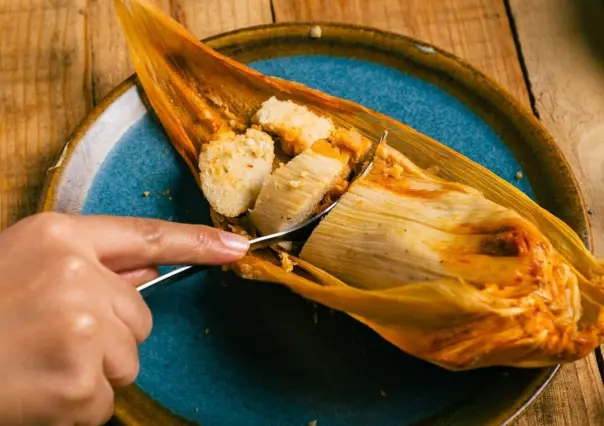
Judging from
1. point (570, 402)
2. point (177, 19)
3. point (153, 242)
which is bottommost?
point (570, 402)

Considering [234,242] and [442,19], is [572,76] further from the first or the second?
[234,242]

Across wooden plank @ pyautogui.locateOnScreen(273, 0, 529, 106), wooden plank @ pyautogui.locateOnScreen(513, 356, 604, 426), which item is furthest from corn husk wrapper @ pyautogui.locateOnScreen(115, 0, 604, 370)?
wooden plank @ pyautogui.locateOnScreen(273, 0, 529, 106)

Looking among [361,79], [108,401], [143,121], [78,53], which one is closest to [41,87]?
[78,53]

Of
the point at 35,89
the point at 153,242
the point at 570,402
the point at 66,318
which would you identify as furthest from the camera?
the point at 35,89

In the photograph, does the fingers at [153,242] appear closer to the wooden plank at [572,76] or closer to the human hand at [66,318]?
the human hand at [66,318]

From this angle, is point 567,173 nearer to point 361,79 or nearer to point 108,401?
point 361,79

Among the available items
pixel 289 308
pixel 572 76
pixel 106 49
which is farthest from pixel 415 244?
pixel 106 49

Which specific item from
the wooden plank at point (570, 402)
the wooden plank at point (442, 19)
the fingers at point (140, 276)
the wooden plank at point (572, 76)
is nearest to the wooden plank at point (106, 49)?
the wooden plank at point (442, 19)

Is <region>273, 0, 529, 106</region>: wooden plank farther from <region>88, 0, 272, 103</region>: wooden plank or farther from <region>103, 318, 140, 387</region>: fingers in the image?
<region>103, 318, 140, 387</region>: fingers
